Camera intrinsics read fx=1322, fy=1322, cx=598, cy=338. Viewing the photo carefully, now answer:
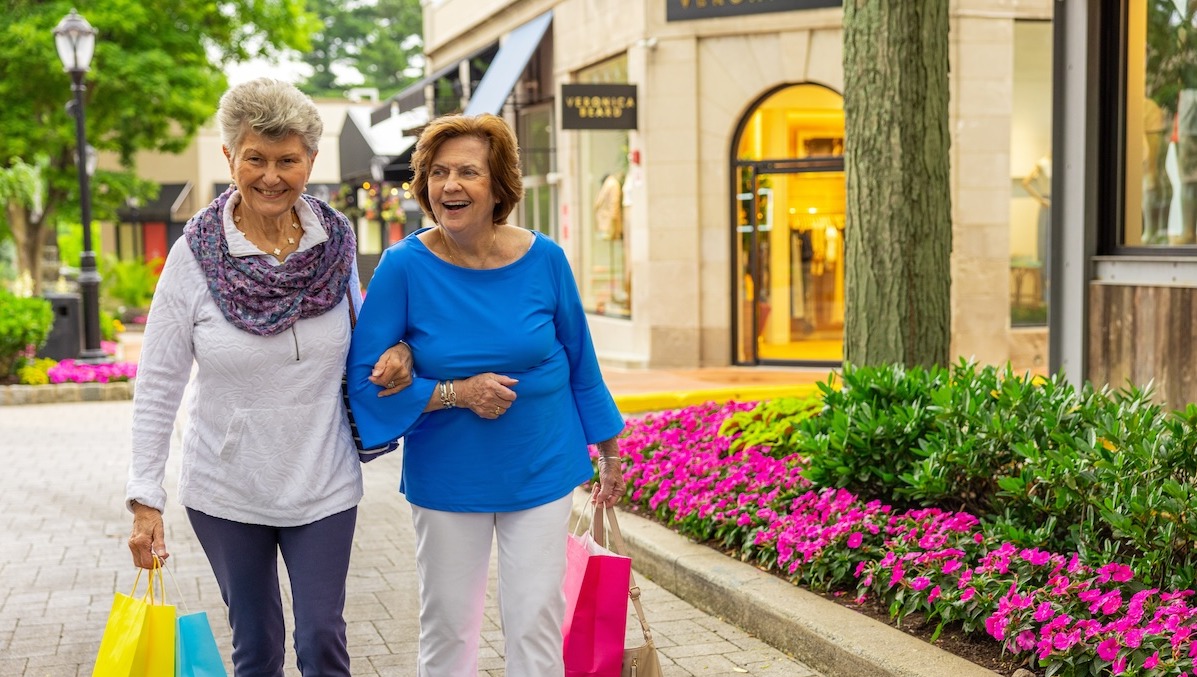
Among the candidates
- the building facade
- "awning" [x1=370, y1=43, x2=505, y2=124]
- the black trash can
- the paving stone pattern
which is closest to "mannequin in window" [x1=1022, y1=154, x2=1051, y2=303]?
the paving stone pattern

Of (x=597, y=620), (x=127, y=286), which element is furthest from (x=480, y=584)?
(x=127, y=286)

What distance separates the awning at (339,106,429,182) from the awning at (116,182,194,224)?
59.1ft

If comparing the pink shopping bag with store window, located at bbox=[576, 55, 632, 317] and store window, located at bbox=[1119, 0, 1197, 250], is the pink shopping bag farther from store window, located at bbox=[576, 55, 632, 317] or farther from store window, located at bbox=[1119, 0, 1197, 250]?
store window, located at bbox=[576, 55, 632, 317]

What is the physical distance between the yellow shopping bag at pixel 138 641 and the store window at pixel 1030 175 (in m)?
13.8

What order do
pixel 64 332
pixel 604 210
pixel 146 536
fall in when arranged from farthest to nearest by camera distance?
pixel 604 210, pixel 64 332, pixel 146 536

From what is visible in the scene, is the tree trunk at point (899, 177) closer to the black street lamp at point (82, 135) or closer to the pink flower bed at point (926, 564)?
the pink flower bed at point (926, 564)

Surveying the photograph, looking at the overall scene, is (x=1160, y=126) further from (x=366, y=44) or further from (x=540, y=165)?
(x=366, y=44)

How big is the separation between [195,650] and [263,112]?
128 cm

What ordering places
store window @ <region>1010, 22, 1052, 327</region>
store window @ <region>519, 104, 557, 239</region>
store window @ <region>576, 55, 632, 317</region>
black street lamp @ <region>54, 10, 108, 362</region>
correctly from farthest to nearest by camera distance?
store window @ <region>519, 104, 557, 239</region> → store window @ <region>576, 55, 632, 317</region> → black street lamp @ <region>54, 10, 108, 362</region> → store window @ <region>1010, 22, 1052, 327</region>

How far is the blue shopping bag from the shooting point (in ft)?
10.00

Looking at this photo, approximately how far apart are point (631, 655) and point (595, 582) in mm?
230

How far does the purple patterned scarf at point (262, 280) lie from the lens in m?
3.16

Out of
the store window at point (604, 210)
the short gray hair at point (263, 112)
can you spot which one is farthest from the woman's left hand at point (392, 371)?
the store window at point (604, 210)

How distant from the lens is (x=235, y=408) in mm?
3207
